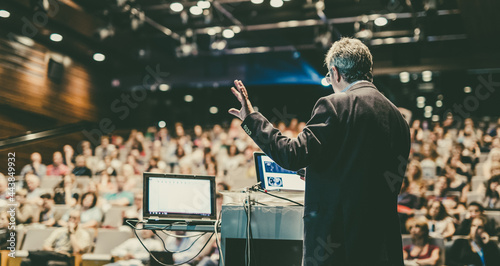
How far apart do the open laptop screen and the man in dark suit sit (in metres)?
0.94

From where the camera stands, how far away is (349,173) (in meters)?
1.27

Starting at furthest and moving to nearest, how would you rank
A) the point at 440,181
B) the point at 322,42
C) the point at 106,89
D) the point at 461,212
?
the point at 106,89, the point at 322,42, the point at 440,181, the point at 461,212

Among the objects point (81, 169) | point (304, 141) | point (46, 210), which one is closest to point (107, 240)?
point (46, 210)

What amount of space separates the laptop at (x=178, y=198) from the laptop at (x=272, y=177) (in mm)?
361

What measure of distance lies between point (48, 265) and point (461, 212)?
3.98 metres

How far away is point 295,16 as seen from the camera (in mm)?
8898

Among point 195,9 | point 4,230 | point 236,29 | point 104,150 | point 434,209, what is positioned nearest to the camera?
point 434,209

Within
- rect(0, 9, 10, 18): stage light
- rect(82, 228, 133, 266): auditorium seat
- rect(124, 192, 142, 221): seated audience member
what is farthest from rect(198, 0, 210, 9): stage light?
rect(82, 228, 133, 266): auditorium seat

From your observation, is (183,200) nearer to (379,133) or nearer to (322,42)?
(379,133)

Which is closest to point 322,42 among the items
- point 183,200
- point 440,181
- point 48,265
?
point 440,181

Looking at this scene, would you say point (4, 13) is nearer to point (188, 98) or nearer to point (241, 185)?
point (241, 185)

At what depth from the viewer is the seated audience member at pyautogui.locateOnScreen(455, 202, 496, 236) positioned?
4.17m

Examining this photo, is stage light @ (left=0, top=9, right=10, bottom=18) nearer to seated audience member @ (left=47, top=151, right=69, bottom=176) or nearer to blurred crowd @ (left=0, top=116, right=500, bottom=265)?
blurred crowd @ (left=0, top=116, right=500, bottom=265)

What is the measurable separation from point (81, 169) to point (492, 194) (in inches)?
212
